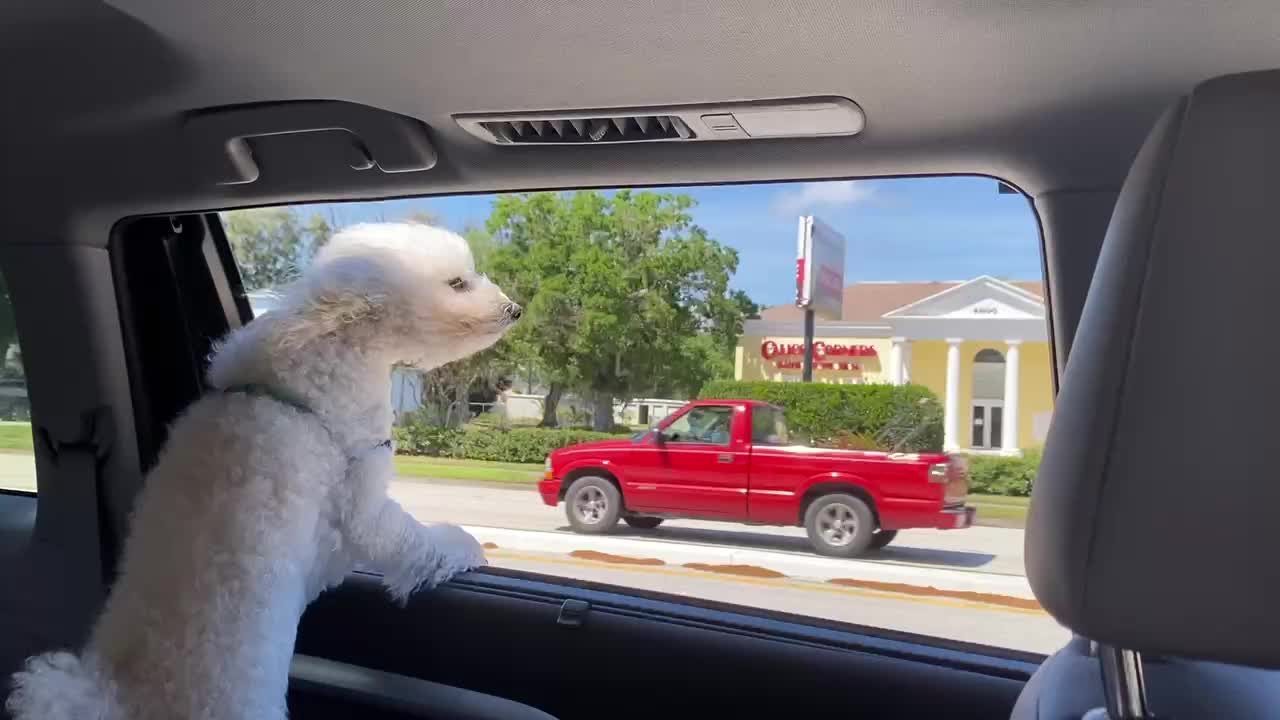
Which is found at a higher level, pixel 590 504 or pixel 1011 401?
pixel 1011 401

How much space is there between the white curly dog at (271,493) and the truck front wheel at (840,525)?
→ 897 mm

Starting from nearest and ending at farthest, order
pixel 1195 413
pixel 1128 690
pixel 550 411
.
A: pixel 1195 413 < pixel 1128 690 < pixel 550 411

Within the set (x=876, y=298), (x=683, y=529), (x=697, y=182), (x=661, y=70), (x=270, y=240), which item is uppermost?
(x=661, y=70)

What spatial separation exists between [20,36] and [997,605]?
2.55 meters

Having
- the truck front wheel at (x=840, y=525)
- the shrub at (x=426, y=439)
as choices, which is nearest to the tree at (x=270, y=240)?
the shrub at (x=426, y=439)

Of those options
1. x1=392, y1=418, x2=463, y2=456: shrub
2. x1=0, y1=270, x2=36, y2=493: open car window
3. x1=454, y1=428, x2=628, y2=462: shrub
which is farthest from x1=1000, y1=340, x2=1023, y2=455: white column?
x1=0, y1=270, x2=36, y2=493: open car window

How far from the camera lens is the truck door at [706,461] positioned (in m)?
2.54

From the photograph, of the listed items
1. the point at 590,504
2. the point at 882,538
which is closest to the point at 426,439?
the point at 590,504

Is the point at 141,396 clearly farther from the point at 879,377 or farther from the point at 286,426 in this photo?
the point at 879,377

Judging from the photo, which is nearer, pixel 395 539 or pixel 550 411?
pixel 395 539

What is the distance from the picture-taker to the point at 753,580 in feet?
8.70

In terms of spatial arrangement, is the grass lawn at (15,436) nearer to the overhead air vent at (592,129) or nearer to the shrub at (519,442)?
the shrub at (519,442)

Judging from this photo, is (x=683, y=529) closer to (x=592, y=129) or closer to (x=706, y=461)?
(x=706, y=461)

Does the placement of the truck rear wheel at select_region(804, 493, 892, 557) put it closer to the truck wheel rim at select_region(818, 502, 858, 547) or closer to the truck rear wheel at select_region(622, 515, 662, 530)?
the truck wheel rim at select_region(818, 502, 858, 547)
